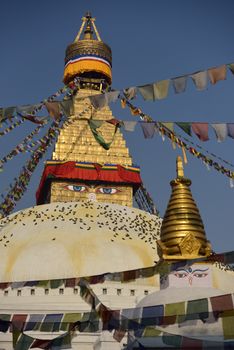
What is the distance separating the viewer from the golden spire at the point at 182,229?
36.2 feet

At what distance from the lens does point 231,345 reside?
7.11 metres

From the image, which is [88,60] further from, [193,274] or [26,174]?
[193,274]

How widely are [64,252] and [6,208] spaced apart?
8.21m

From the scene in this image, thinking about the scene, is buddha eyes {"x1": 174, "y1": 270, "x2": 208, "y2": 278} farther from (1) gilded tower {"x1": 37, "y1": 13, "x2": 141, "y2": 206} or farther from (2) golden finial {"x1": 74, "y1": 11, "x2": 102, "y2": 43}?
(2) golden finial {"x1": 74, "y1": 11, "x2": 102, "y2": 43}

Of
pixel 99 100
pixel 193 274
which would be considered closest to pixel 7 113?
pixel 99 100

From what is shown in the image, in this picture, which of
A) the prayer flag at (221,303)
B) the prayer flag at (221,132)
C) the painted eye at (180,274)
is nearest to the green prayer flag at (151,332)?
the prayer flag at (221,303)

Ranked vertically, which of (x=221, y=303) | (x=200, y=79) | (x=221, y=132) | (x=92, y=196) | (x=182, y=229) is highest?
(x=92, y=196)

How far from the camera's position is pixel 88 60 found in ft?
87.8

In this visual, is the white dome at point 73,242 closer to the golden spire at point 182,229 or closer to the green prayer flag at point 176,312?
the golden spire at point 182,229

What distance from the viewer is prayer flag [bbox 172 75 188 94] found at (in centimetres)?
848

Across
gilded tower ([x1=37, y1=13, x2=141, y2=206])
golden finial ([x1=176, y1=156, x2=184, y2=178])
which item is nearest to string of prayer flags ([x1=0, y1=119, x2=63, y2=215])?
gilded tower ([x1=37, y1=13, x2=141, y2=206])

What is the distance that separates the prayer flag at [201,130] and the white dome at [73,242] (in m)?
5.02

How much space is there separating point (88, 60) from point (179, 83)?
19.1 meters

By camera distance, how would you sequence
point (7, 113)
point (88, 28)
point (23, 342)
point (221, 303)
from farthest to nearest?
point (88, 28) < point (23, 342) < point (7, 113) < point (221, 303)
